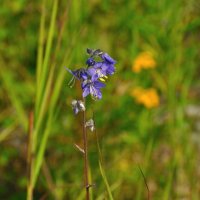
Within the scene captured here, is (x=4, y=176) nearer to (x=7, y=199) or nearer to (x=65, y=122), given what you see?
(x=7, y=199)

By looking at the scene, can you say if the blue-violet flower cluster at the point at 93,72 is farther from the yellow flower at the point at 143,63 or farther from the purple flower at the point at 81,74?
the yellow flower at the point at 143,63

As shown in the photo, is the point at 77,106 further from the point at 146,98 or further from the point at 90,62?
the point at 146,98

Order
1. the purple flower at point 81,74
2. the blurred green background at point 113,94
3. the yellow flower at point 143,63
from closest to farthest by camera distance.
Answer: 1. the purple flower at point 81,74
2. the blurred green background at point 113,94
3. the yellow flower at point 143,63

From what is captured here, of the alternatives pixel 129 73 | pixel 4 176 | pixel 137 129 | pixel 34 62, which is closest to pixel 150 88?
pixel 129 73

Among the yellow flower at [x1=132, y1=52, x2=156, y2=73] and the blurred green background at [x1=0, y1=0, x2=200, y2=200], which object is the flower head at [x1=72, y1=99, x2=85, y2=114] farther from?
the yellow flower at [x1=132, y1=52, x2=156, y2=73]

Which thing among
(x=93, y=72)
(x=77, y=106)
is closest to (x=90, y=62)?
(x=93, y=72)

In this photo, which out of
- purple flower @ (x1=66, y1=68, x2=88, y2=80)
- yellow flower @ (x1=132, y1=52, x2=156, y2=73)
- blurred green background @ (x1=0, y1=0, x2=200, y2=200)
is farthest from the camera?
yellow flower @ (x1=132, y1=52, x2=156, y2=73)

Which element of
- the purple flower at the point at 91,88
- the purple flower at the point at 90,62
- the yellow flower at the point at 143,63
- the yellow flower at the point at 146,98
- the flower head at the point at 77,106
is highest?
the yellow flower at the point at 143,63

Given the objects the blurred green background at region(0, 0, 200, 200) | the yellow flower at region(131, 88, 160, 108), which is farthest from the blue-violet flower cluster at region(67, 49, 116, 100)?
the yellow flower at region(131, 88, 160, 108)

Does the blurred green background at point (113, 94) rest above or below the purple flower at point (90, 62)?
above

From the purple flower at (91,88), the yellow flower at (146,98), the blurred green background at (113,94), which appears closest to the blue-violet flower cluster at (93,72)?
the purple flower at (91,88)
